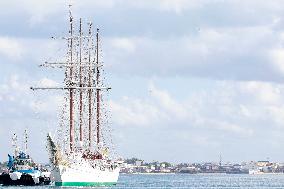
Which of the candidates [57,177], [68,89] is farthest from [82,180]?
[68,89]

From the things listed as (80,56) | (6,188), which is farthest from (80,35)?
(6,188)

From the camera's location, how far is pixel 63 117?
7707 inches

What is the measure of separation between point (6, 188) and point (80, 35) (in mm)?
32275

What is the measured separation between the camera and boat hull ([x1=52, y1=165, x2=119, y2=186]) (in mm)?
186125

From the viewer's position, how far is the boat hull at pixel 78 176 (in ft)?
611

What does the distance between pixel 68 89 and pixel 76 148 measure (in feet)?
38.3

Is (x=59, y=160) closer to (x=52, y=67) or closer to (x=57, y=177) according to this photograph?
(x=57, y=177)

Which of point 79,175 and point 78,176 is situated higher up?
point 79,175

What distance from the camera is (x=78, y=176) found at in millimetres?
189875

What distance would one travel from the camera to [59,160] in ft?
613

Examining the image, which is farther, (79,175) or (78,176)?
(79,175)

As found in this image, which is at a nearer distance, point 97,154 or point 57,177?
point 57,177

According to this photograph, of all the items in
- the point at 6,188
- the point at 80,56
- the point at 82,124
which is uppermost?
the point at 80,56

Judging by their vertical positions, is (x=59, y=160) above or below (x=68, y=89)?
below
